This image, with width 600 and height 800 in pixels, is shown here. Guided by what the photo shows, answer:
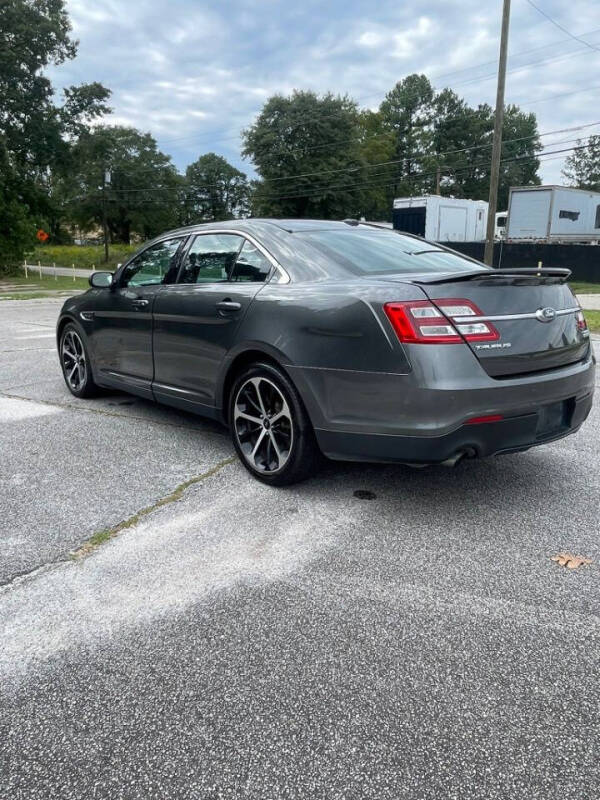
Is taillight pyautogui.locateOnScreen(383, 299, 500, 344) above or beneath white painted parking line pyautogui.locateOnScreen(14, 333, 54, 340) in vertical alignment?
above

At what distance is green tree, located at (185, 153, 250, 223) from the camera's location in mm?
87562

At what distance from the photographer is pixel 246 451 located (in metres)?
3.97

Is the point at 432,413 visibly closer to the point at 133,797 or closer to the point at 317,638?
the point at 317,638

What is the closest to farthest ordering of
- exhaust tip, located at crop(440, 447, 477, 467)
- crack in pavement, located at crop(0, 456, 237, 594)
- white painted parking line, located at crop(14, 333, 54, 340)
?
crack in pavement, located at crop(0, 456, 237, 594), exhaust tip, located at crop(440, 447, 477, 467), white painted parking line, located at crop(14, 333, 54, 340)

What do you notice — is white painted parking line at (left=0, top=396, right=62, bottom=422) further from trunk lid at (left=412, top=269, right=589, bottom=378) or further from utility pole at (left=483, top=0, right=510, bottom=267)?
utility pole at (left=483, top=0, right=510, bottom=267)

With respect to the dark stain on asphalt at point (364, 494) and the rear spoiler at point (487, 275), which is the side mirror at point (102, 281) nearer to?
the dark stain on asphalt at point (364, 494)

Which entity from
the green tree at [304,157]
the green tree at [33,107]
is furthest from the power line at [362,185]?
the green tree at [33,107]

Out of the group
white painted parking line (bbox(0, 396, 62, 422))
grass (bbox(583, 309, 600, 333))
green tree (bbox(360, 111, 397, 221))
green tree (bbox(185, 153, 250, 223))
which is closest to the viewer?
white painted parking line (bbox(0, 396, 62, 422))

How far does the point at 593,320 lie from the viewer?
1355cm

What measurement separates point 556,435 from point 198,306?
2364 mm

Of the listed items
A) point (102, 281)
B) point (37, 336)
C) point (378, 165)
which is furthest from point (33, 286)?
point (378, 165)

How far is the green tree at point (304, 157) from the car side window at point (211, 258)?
175ft

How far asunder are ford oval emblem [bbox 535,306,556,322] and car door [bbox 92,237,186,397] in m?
2.62

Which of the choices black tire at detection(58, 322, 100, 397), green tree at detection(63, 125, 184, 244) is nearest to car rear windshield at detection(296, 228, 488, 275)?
black tire at detection(58, 322, 100, 397)
